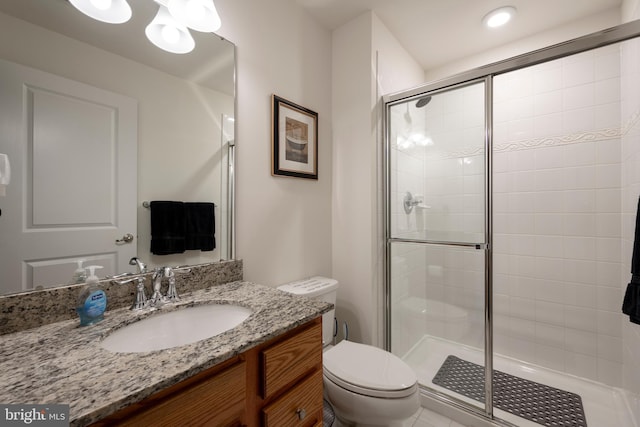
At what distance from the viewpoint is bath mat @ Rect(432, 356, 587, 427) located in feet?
4.91

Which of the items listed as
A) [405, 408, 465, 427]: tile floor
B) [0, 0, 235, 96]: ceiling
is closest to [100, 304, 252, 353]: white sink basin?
[0, 0, 235, 96]: ceiling

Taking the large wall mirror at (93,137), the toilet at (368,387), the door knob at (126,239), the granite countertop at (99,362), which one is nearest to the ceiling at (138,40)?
the large wall mirror at (93,137)

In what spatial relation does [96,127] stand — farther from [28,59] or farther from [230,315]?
[230,315]

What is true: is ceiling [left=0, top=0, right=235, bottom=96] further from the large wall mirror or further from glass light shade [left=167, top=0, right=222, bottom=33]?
glass light shade [left=167, top=0, right=222, bottom=33]

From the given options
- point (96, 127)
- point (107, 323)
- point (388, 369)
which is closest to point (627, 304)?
point (388, 369)

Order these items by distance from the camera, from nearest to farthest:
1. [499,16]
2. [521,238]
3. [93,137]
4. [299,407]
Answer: [299,407], [93,137], [499,16], [521,238]

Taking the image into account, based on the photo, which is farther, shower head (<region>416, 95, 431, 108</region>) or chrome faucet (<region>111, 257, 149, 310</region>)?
shower head (<region>416, 95, 431, 108</region>)

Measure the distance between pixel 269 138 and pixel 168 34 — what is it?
60 centimetres

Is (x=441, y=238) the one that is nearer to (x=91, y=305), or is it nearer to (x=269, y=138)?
(x=269, y=138)

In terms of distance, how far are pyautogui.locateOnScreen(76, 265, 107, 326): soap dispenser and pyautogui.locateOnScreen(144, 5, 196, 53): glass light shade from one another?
96 centimetres

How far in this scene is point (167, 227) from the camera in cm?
112

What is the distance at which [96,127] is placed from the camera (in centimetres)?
94

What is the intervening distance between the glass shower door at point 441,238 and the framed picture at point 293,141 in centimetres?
53

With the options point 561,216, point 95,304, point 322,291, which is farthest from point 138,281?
point 561,216
